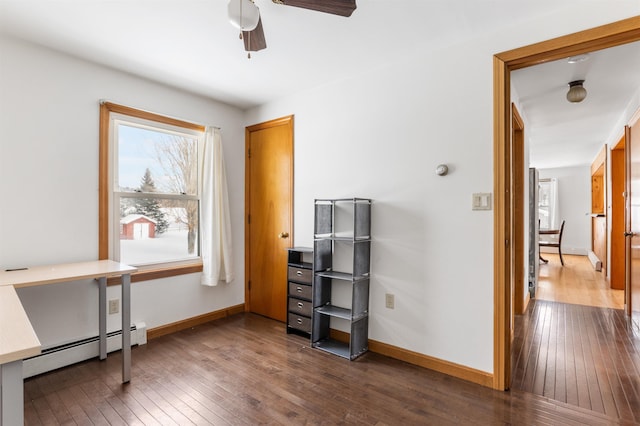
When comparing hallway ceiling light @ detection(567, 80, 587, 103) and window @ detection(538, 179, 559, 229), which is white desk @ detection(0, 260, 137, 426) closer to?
hallway ceiling light @ detection(567, 80, 587, 103)

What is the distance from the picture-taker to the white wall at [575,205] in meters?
8.52

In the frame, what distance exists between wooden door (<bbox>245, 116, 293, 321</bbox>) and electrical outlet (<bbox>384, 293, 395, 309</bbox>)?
1236 mm

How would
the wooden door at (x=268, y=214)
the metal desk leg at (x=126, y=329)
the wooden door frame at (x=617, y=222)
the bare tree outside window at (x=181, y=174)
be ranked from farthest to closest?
the wooden door frame at (x=617, y=222) → the wooden door at (x=268, y=214) → the bare tree outside window at (x=181, y=174) → the metal desk leg at (x=126, y=329)

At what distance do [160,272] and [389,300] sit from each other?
7.20ft

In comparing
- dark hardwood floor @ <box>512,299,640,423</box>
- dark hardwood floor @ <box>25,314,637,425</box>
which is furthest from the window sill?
dark hardwood floor @ <box>512,299,640,423</box>

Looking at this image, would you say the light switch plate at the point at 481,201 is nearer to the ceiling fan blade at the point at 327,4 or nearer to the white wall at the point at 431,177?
the white wall at the point at 431,177

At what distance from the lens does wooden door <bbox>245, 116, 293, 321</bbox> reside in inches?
140

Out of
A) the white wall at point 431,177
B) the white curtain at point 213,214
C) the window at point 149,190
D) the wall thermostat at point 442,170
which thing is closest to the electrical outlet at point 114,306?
the window at point 149,190

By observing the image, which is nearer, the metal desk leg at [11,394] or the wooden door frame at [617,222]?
the metal desk leg at [11,394]

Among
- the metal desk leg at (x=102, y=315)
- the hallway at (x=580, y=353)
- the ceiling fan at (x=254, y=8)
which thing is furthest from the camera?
the metal desk leg at (x=102, y=315)

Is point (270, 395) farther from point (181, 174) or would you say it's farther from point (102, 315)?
point (181, 174)

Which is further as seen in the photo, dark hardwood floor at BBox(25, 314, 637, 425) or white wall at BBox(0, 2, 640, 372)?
white wall at BBox(0, 2, 640, 372)

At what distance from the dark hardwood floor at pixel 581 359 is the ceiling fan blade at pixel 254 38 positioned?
111 inches

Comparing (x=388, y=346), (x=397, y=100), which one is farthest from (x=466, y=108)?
(x=388, y=346)
